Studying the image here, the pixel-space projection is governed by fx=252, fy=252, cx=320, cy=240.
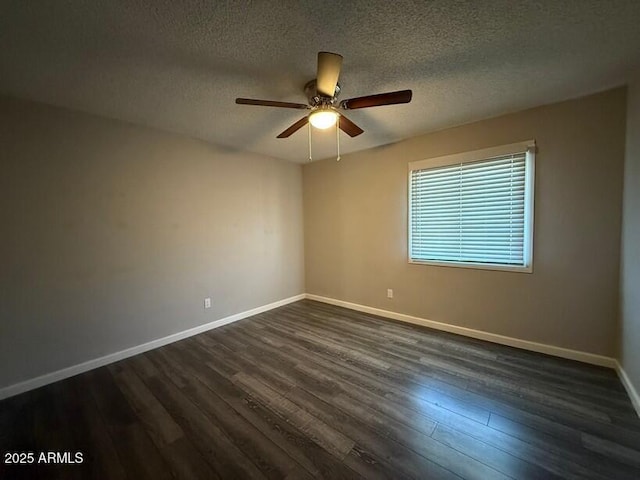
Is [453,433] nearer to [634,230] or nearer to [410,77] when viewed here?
[634,230]

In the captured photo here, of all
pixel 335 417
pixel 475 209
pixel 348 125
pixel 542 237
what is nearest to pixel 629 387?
pixel 542 237

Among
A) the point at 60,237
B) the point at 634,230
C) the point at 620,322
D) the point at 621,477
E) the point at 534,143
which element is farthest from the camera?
the point at 534,143

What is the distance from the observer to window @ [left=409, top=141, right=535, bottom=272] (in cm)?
259

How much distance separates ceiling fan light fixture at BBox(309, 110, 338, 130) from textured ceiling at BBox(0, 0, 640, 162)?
0.28m

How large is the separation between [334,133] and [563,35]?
2.03 m

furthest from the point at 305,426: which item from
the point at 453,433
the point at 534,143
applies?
the point at 534,143

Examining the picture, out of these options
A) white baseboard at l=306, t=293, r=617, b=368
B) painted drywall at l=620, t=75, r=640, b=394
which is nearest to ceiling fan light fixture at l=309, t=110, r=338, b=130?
painted drywall at l=620, t=75, r=640, b=394

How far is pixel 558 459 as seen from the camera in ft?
4.56

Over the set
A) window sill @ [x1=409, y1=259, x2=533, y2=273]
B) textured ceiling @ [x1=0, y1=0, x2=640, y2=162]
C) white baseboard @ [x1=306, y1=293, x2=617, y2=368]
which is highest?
textured ceiling @ [x1=0, y1=0, x2=640, y2=162]

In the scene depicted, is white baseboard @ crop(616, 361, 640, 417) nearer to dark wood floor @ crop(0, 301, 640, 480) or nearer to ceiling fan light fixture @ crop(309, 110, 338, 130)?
dark wood floor @ crop(0, 301, 640, 480)

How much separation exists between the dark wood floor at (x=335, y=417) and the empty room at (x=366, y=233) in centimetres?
2

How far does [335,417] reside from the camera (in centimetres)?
173

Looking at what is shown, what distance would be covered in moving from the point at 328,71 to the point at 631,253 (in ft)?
8.74

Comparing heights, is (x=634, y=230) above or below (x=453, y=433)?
above
